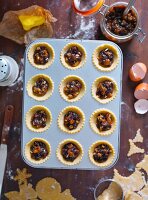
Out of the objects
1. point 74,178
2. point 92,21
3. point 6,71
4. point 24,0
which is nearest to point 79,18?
point 92,21

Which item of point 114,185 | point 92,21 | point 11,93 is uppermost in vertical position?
point 92,21

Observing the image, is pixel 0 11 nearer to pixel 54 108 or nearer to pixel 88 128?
pixel 54 108

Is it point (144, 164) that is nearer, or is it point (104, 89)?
point (104, 89)

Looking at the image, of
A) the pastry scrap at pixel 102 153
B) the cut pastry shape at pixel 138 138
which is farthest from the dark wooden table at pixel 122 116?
the pastry scrap at pixel 102 153

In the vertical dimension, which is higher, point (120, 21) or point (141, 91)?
point (120, 21)

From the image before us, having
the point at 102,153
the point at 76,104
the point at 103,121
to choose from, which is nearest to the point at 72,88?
the point at 76,104

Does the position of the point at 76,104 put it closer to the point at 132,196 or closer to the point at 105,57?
the point at 105,57

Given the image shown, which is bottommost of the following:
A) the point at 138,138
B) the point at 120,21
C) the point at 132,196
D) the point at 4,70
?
the point at 132,196
